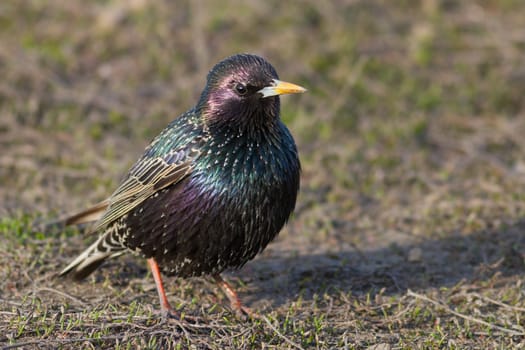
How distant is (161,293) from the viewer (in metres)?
A: 4.74

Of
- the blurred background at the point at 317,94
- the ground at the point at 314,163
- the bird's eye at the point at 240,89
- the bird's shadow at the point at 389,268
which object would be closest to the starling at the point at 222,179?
the bird's eye at the point at 240,89

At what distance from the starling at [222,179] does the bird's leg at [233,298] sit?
10.6 inches

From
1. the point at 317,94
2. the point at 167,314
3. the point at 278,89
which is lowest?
the point at 167,314

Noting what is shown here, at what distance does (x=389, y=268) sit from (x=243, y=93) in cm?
187

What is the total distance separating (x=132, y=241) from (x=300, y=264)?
132cm

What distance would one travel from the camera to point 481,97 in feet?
27.3

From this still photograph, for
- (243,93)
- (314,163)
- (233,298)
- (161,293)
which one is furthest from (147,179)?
(314,163)

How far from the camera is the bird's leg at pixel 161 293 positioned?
14.8 ft

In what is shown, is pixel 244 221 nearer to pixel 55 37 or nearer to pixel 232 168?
pixel 232 168

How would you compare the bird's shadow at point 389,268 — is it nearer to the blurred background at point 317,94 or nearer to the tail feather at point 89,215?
the blurred background at point 317,94

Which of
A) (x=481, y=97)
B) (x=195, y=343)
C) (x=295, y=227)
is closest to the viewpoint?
(x=195, y=343)

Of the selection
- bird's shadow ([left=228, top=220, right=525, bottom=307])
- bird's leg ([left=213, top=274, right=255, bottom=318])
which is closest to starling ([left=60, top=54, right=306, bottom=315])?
bird's leg ([left=213, top=274, right=255, bottom=318])

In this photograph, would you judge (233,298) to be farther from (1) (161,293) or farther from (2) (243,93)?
(2) (243,93)

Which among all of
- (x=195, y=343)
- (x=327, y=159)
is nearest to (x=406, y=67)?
(x=327, y=159)
